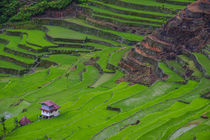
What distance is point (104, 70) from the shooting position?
5447 centimetres

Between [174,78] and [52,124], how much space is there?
15.5 m

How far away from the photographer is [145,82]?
4538 centimetres

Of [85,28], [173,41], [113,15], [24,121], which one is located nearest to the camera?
[24,121]

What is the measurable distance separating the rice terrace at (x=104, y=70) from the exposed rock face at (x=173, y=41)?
0.44 ft

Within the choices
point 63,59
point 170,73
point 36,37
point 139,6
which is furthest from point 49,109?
point 139,6

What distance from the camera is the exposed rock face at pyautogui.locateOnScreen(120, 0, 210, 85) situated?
164 ft

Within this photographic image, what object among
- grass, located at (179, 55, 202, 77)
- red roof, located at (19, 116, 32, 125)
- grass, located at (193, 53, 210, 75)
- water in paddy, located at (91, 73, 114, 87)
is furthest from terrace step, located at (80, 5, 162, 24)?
red roof, located at (19, 116, 32, 125)

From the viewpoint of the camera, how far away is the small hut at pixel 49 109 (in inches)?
1491

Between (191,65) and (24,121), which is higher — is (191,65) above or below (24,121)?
above

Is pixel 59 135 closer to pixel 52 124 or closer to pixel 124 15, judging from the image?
pixel 52 124

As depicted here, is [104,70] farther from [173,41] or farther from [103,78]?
[173,41]

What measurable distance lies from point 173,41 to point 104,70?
10489 mm

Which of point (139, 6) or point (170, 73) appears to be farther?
point (139, 6)

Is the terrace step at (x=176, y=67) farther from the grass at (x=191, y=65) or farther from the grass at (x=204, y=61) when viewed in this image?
the grass at (x=204, y=61)
